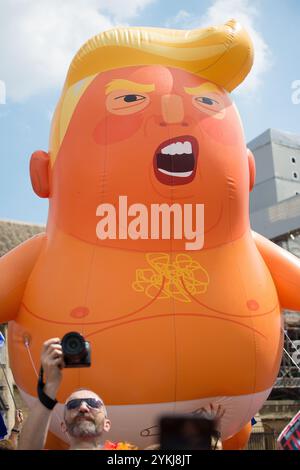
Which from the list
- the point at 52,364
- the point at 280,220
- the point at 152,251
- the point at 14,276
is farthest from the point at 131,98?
the point at 280,220

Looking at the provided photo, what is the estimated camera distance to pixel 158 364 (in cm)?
449

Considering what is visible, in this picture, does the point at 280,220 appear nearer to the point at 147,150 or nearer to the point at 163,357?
the point at 147,150

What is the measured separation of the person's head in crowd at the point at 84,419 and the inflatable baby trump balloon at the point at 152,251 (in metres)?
1.93

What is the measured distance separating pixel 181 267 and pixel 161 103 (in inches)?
57.4

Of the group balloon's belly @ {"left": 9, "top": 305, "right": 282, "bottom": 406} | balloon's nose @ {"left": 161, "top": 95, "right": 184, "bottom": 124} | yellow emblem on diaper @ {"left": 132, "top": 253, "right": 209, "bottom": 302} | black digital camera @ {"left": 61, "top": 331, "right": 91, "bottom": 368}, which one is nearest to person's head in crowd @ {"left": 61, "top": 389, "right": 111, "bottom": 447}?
black digital camera @ {"left": 61, "top": 331, "right": 91, "bottom": 368}

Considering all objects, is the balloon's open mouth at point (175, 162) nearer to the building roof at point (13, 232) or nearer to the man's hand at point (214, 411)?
the man's hand at point (214, 411)

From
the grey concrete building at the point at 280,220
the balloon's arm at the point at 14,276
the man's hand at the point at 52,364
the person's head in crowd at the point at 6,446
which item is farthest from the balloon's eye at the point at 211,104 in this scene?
the grey concrete building at the point at 280,220

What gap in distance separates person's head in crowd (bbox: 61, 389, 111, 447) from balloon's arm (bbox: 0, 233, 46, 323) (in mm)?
2655

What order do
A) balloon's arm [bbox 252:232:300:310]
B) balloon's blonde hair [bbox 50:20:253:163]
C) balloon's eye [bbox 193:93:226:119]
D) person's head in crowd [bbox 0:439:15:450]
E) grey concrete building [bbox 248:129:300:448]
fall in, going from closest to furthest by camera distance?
1. person's head in crowd [bbox 0:439:15:450]
2. balloon's eye [bbox 193:93:226:119]
3. balloon's blonde hair [bbox 50:20:253:163]
4. balloon's arm [bbox 252:232:300:310]
5. grey concrete building [bbox 248:129:300:448]

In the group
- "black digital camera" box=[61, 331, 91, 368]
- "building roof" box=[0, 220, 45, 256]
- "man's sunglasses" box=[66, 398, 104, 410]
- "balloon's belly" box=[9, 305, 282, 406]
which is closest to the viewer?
"black digital camera" box=[61, 331, 91, 368]

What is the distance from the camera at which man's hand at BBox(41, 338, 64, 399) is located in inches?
92.0

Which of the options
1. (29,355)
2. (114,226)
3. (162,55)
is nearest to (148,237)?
(114,226)

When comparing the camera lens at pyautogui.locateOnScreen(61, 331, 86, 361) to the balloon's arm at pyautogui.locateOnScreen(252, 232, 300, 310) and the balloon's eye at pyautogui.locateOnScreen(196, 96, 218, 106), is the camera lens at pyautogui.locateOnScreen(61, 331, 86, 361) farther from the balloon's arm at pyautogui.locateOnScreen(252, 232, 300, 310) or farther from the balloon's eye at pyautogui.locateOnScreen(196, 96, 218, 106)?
the balloon's arm at pyautogui.locateOnScreen(252, 232, 300, 310)

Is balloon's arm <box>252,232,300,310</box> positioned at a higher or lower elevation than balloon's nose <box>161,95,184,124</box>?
lower
